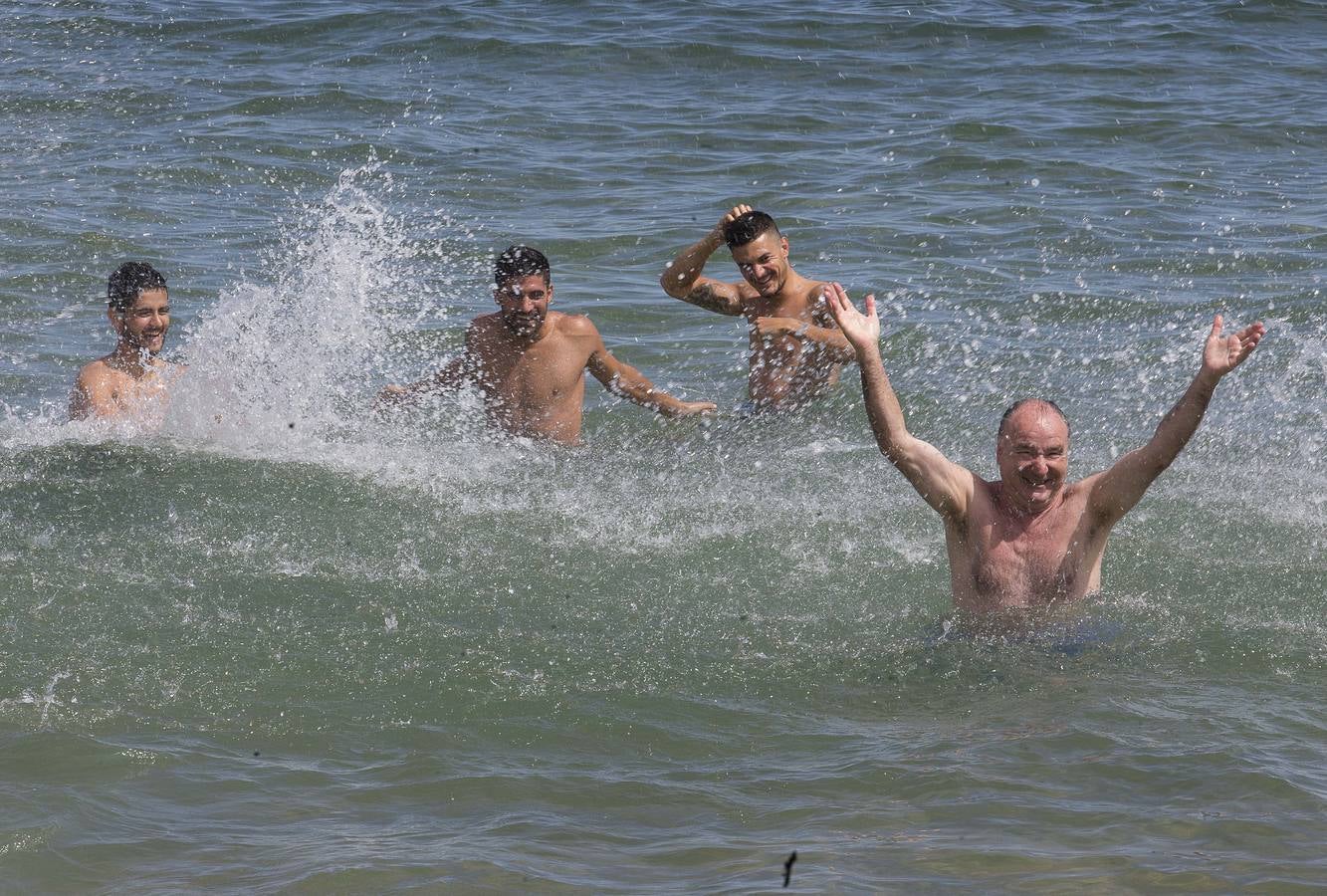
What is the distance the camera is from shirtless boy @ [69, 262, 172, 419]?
8.40 meters

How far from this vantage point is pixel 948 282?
11883 mm

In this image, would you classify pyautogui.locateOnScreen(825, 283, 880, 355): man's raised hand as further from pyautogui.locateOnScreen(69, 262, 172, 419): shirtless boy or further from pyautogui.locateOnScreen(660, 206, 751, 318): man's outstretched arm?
pyautogui.locateOnScreen(69, 262, 172, 419): shirtless boy

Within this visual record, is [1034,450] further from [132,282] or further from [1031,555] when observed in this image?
[132,282]

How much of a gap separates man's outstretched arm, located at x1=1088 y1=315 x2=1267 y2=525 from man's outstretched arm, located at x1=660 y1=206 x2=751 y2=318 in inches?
133

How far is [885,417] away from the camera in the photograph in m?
5.71

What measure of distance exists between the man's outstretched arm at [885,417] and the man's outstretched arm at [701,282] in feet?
10.4

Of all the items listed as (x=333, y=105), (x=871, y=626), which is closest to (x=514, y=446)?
(x=871, y=626)

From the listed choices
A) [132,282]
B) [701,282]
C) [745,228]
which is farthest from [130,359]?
[745,228]

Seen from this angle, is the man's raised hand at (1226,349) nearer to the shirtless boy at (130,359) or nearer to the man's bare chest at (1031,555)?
the man's bare chest at (1031,555)

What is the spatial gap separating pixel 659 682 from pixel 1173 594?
7.32 ft

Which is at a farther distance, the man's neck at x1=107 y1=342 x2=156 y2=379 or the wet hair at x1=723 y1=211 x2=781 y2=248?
the wet hair at x1=723 y1=211 x2=781 y2=248

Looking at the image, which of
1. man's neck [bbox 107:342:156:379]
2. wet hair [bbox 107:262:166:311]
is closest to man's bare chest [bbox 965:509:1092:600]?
wet hair [bbox 107:262:166:311]

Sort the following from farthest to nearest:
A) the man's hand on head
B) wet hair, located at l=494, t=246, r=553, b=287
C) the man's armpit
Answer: the man's armpit < the man's hand on head < wet hair, located at l=494, t=246, r=553, b=287

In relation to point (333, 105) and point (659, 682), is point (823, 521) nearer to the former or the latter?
point (659, 682)
